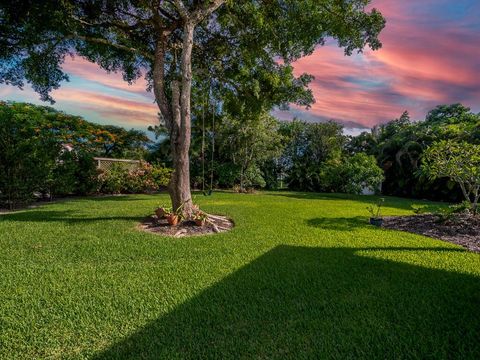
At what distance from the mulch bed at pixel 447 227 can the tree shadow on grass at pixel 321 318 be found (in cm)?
264

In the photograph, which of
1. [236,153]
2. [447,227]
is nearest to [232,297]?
[447,227]

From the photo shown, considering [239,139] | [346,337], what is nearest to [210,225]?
[346,337]

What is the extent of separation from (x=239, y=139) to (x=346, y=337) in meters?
14.7

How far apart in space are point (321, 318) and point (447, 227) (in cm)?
588

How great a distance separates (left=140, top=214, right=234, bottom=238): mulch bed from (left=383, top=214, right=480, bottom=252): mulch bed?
4.09 metres

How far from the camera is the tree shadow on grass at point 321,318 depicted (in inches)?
85.0

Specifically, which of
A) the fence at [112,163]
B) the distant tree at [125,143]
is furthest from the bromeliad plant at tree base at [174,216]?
→ the distant tree at [125,143]

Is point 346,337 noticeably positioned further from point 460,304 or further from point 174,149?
point 174,149

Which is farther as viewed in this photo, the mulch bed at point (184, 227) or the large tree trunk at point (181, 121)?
the large tree trunk at point (181, 121)

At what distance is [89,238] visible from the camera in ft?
16.7

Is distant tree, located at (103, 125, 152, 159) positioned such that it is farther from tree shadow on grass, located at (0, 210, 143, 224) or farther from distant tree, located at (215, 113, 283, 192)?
tree shadow on grass, located at (0, 210, 143, 224)

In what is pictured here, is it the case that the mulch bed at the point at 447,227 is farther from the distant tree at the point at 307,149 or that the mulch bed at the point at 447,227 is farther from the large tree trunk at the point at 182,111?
the distant tree at the point at 307,149

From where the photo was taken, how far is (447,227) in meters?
6.80

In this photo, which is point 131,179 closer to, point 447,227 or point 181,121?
point 181,121
